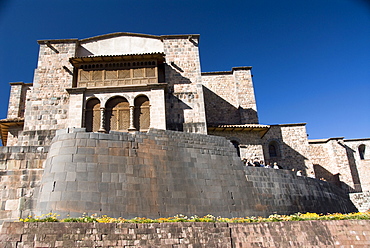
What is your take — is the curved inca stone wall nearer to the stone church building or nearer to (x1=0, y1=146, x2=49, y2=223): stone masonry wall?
(x1=0, y1=146, x2=49, y2=223): stone masonry wall

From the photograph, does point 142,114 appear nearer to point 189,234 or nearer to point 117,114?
point 117,114

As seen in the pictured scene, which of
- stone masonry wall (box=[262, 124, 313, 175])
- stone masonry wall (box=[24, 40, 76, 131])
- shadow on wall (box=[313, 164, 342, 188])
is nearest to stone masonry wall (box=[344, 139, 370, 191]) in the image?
shadow on wall (box=[313, 164, 342, 188])

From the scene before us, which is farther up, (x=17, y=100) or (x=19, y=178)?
(x=17, y=100)

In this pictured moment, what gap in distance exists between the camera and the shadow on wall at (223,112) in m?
28.5

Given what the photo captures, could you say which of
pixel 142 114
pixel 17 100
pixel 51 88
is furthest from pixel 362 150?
pixel 17 100

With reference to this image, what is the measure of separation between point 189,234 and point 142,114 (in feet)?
39.7

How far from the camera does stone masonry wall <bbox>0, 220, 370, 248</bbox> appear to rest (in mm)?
8461

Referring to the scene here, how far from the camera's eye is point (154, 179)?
1325 cm

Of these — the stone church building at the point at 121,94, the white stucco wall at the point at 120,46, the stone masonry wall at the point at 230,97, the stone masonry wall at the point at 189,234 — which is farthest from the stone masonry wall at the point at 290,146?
the stone masonry wall at the point at 189,234

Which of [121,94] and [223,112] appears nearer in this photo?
[121,94]

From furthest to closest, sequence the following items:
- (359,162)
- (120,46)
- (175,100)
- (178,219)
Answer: (359,162), (120,46), (175,100), (178,219)

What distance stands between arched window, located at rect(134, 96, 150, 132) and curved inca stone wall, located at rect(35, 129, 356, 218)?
18.2 ft

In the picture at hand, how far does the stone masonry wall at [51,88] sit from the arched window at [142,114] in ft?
16.6

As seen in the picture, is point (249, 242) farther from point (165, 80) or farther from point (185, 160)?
point (165, 80)
